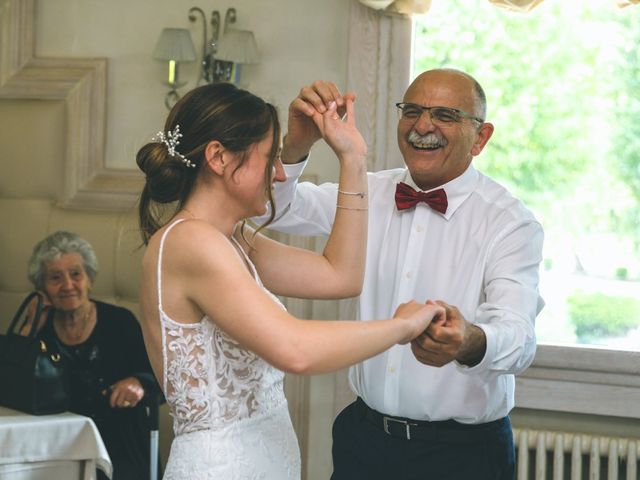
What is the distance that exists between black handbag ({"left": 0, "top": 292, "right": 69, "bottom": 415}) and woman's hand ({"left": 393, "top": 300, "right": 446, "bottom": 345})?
62.2 inches

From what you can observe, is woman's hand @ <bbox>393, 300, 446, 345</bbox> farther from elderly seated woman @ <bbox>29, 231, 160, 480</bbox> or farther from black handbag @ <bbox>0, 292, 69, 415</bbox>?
elderly seated woman @ <bbox>29, 231, 160, 480</bbox>

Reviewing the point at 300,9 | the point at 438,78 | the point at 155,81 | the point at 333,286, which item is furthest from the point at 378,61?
the point at 333,286

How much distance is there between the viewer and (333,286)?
2145 mm

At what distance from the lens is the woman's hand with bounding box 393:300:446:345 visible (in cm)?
196

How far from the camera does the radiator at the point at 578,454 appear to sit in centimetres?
371

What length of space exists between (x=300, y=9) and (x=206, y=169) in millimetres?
2368

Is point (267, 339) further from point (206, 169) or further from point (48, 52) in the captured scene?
point (48, 52)

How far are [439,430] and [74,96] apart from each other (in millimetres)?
2467

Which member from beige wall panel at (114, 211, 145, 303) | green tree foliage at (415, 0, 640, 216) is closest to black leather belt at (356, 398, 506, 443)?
green tree foliage at (415, 0, 640, 216)

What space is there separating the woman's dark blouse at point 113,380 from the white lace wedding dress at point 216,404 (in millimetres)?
1735

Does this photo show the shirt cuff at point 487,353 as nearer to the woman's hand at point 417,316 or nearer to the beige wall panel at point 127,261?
the woman's hand at point 417,316

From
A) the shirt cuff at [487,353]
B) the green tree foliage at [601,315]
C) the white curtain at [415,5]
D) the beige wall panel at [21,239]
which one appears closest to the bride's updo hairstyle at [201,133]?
the shirt cuff at [487,353]

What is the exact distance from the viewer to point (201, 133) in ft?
6.18

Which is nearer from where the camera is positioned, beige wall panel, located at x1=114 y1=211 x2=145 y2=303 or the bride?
the bride
